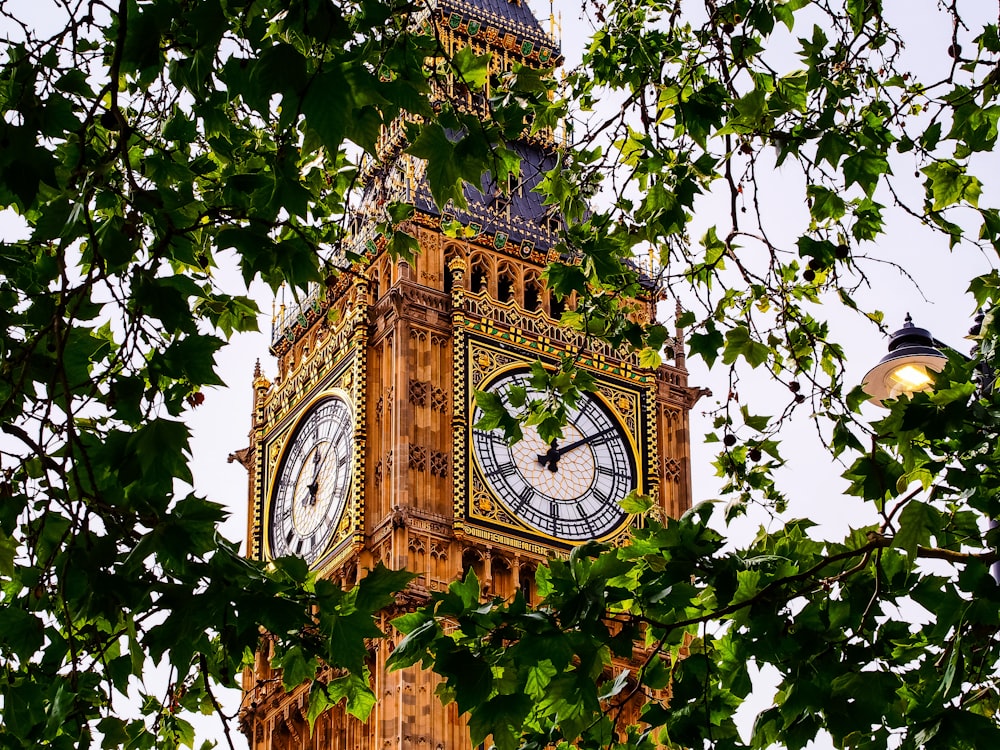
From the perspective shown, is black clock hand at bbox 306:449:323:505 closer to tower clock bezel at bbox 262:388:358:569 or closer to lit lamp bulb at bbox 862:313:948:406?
tower clock bezel at bbox 262:388:358:569

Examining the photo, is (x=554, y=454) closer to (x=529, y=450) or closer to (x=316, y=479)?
(x=529, y=450)

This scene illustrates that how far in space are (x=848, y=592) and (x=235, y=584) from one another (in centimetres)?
342

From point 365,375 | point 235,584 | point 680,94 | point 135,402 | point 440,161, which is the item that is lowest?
point 235,584

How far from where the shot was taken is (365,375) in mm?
35688

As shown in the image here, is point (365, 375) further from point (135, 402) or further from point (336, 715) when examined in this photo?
point (135, 402)

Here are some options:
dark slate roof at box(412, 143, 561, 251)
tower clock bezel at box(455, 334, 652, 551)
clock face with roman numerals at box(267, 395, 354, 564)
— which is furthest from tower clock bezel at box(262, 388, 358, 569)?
dark slate roof at box(412, 143, 561, 251)

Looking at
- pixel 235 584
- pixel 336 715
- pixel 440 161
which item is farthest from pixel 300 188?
pixel 336 715

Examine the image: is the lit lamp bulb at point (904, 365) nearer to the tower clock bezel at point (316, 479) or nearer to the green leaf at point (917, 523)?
the green leaf at point (917, 523)

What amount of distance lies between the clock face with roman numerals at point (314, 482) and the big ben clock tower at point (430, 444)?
1.6 inches

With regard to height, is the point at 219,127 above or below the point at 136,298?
above

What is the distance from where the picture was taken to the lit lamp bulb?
13555 mm

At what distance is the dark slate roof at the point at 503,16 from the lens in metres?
41.9

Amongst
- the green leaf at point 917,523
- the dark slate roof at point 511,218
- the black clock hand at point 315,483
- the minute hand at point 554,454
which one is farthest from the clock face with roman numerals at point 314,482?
the green leaf at point 917,523

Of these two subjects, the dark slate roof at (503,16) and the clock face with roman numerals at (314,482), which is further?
the dark slate roof at (503,16)
